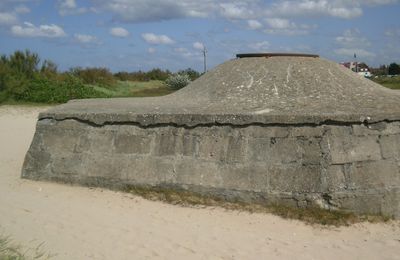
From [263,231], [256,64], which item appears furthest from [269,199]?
[256,64]

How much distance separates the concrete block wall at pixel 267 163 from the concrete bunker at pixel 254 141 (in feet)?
0.04

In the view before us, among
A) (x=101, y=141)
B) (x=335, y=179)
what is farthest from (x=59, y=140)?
(x=335, y=179)

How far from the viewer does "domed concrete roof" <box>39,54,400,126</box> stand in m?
5.99

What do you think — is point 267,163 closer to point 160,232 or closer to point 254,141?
point 254,141

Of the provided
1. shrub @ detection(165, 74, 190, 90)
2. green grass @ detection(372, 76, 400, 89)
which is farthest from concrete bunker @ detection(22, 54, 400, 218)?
Answer: shrub @ detection(165, 74, 190, 90)

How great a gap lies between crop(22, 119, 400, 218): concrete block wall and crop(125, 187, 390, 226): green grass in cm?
8

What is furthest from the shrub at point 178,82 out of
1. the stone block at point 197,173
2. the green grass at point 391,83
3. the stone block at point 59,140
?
the stone block at point 197,173

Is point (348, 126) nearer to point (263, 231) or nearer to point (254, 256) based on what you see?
point (263, 231)

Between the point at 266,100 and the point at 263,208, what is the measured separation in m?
1.50

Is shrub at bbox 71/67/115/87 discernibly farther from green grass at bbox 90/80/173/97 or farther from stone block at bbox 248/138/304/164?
stone block at bbox 248/138/304/164

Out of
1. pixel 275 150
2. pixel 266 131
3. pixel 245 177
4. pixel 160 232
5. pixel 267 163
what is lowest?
pixel 160 232

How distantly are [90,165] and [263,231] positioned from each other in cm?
257

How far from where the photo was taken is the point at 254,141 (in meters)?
6.02

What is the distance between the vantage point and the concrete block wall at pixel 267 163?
5746 mm
